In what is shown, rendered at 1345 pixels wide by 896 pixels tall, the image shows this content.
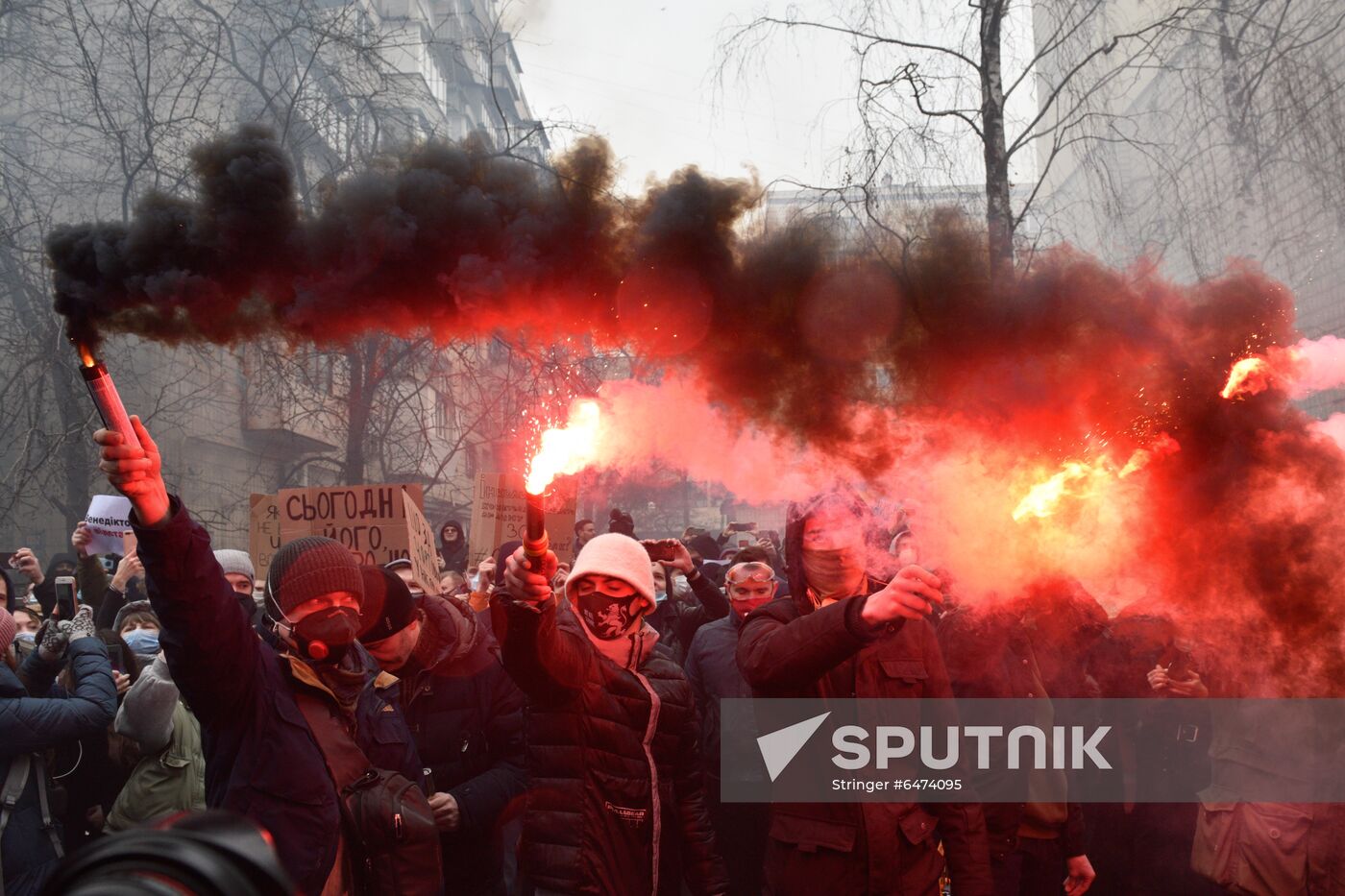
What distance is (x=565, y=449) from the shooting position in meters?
3.42

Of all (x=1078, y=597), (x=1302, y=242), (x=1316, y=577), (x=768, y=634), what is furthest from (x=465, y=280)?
(x=1302, y=242)

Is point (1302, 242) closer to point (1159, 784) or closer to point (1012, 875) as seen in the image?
point (1159, 784)

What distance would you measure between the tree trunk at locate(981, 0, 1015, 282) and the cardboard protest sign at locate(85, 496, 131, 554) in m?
6.64

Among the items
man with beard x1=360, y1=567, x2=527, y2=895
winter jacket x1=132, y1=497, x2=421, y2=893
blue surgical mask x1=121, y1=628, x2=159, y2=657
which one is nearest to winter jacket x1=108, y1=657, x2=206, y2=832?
blue surgical mask x1=121, y1=628, x2=159, y2=657

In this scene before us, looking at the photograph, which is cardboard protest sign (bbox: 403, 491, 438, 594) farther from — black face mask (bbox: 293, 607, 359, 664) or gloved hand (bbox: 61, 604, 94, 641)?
black face mask (bbox: 293, 607, 359, 664)

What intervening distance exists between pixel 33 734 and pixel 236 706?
2105 mm

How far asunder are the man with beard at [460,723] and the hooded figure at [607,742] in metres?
0.63

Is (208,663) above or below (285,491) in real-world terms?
below

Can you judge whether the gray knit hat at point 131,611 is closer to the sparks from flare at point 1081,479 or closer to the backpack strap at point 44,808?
the backpack strap at point 44,808

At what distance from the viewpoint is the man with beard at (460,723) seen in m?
4.25

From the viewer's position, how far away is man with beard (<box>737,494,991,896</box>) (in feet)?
10.7

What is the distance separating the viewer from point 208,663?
2793 millimetres

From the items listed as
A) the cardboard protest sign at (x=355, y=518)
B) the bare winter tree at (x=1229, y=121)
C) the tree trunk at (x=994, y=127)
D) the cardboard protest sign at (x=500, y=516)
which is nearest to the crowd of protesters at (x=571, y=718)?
the cardboard protest sign at (x=500, y=516)

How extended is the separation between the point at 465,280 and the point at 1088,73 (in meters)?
6.88
